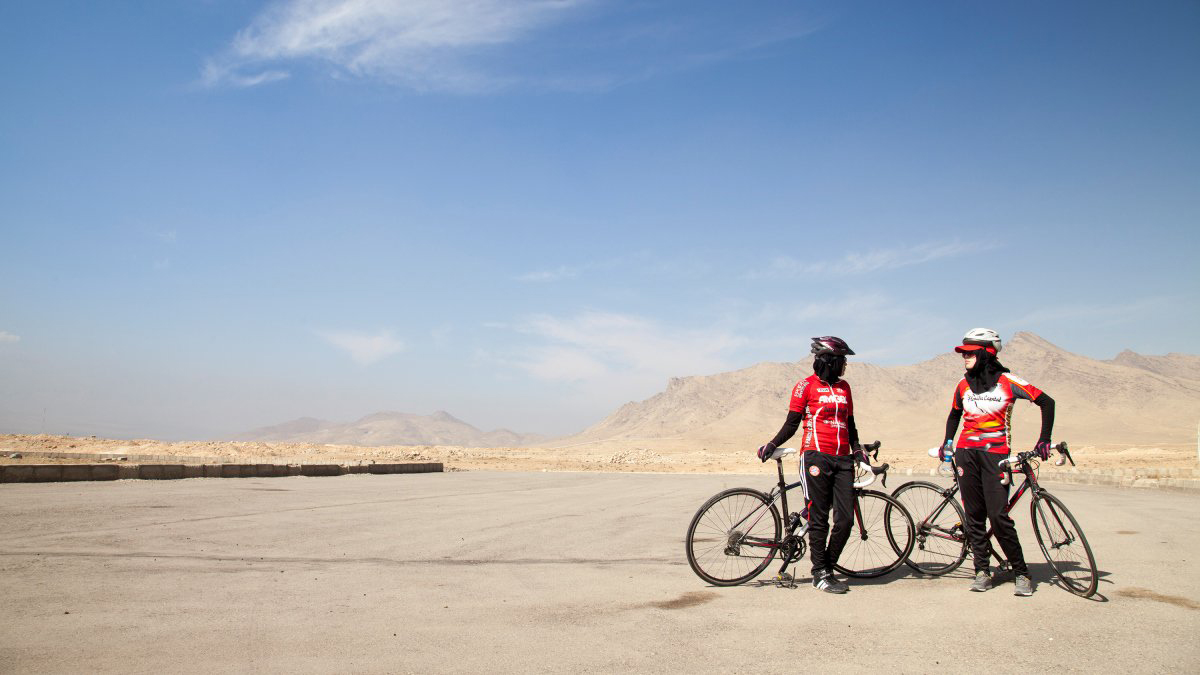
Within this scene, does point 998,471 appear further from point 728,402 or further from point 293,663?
point 728,402

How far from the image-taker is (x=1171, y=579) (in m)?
6.84

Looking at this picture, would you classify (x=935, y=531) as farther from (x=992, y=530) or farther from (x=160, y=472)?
(x=160, y=472)

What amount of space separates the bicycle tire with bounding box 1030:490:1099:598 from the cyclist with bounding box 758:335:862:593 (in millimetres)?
1574

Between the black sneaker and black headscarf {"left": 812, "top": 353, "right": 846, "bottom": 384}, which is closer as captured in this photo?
the black sneaker

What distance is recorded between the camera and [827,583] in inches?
256

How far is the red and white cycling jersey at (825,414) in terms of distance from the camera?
6703 mm

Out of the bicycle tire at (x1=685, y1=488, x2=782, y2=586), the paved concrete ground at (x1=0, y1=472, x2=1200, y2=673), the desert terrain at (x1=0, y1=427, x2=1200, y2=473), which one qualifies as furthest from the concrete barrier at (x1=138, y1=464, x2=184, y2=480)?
the bicycle tire at (x1=685, y1=488, x2=782, y2=586)

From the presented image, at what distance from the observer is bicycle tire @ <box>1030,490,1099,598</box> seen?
6055mm

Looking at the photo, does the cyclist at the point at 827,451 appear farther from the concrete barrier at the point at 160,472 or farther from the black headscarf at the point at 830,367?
the concrete barrier at the point at 160,472

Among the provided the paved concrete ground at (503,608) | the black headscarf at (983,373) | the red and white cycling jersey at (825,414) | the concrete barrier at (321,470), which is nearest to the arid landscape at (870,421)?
the concrete barrier at (321,470)

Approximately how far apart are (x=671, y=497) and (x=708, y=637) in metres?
12.1

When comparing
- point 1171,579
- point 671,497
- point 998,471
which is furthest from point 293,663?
point 671,497

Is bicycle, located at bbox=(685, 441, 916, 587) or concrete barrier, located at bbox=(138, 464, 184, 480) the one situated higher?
concrete barrier, located at bbox=(138, 464, 184, 480)

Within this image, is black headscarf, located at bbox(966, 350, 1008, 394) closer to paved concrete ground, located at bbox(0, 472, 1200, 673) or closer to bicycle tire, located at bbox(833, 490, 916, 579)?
bicycle tire, located at bbox(833, 490, 916, 579)
